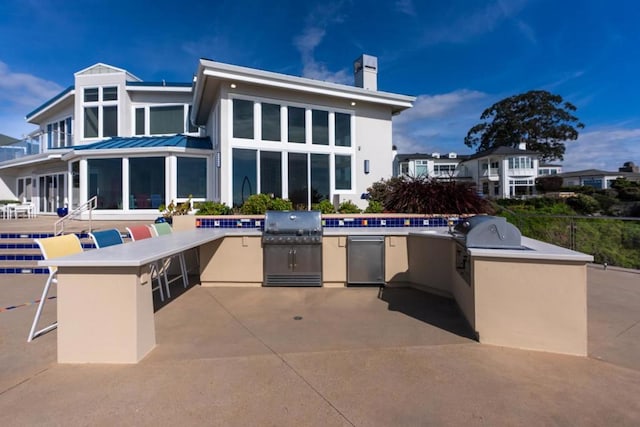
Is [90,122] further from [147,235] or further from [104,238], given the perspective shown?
[104,238]

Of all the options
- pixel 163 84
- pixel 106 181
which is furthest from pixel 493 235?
pixel 163 84

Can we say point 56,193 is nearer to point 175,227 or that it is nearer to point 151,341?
point 175,227

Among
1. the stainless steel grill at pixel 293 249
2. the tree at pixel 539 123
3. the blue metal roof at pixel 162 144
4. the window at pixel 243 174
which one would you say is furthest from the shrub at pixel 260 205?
the tree at pixel 539 123

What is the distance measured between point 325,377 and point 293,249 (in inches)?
114

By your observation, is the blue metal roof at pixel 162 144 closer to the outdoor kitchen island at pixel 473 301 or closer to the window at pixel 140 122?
the window at pixel 140 122

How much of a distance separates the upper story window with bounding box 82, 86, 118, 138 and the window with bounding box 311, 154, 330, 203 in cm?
1048

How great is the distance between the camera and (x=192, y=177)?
39.4 ft

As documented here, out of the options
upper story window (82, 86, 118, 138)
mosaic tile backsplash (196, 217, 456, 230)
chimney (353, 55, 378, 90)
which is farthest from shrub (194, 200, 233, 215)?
upper story window (82, 86, 118, 138)

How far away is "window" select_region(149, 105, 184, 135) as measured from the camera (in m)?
15.5

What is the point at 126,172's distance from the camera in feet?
38.3

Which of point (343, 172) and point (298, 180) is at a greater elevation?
point (343, 172)

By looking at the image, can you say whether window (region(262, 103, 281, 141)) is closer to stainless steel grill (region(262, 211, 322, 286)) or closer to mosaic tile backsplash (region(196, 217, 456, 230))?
mosaic tile backsplash (region(196, 217, 456, 230))

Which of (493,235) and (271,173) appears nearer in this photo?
(493,235)

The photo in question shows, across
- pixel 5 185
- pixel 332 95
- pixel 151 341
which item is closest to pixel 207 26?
pixel 332 95
